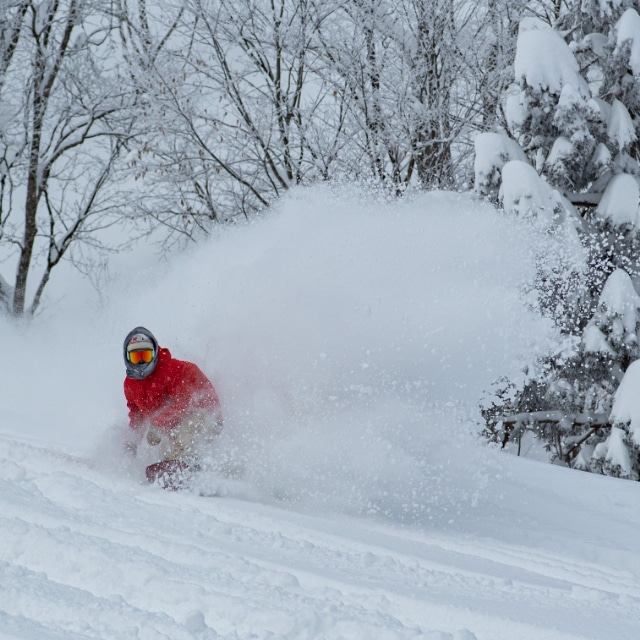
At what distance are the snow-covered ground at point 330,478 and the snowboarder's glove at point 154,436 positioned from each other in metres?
0.17

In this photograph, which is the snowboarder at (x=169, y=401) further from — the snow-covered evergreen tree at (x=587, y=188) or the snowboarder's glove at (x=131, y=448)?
the snow-covered evergreen tree at (x=587, y=188)

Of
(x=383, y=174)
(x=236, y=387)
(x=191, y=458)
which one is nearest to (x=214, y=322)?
(x=236, y=387)

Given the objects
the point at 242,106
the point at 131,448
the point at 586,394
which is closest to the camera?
the point at 131,448

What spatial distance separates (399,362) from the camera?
197 inches

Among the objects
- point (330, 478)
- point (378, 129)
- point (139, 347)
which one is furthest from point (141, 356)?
point (378, 129)

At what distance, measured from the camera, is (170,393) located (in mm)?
4387

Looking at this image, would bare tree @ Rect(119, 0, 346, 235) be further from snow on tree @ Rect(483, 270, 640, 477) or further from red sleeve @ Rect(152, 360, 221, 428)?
red sleeve @ Rect(152, 360, 221, 428)

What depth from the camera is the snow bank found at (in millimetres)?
4496

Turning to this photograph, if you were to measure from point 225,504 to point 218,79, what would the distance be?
8610 millimetres

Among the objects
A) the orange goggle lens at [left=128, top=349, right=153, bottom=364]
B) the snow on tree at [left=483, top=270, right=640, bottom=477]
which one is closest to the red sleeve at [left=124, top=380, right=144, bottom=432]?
the orange goggle lens at [left=128, top=349, right=153, bottom=364]

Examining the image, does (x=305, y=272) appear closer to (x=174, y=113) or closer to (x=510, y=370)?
(x=510, y=370)

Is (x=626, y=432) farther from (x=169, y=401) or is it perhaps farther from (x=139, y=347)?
(x=139, y=347)

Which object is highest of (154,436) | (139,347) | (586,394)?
(586,394)

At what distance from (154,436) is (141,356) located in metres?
0.47
